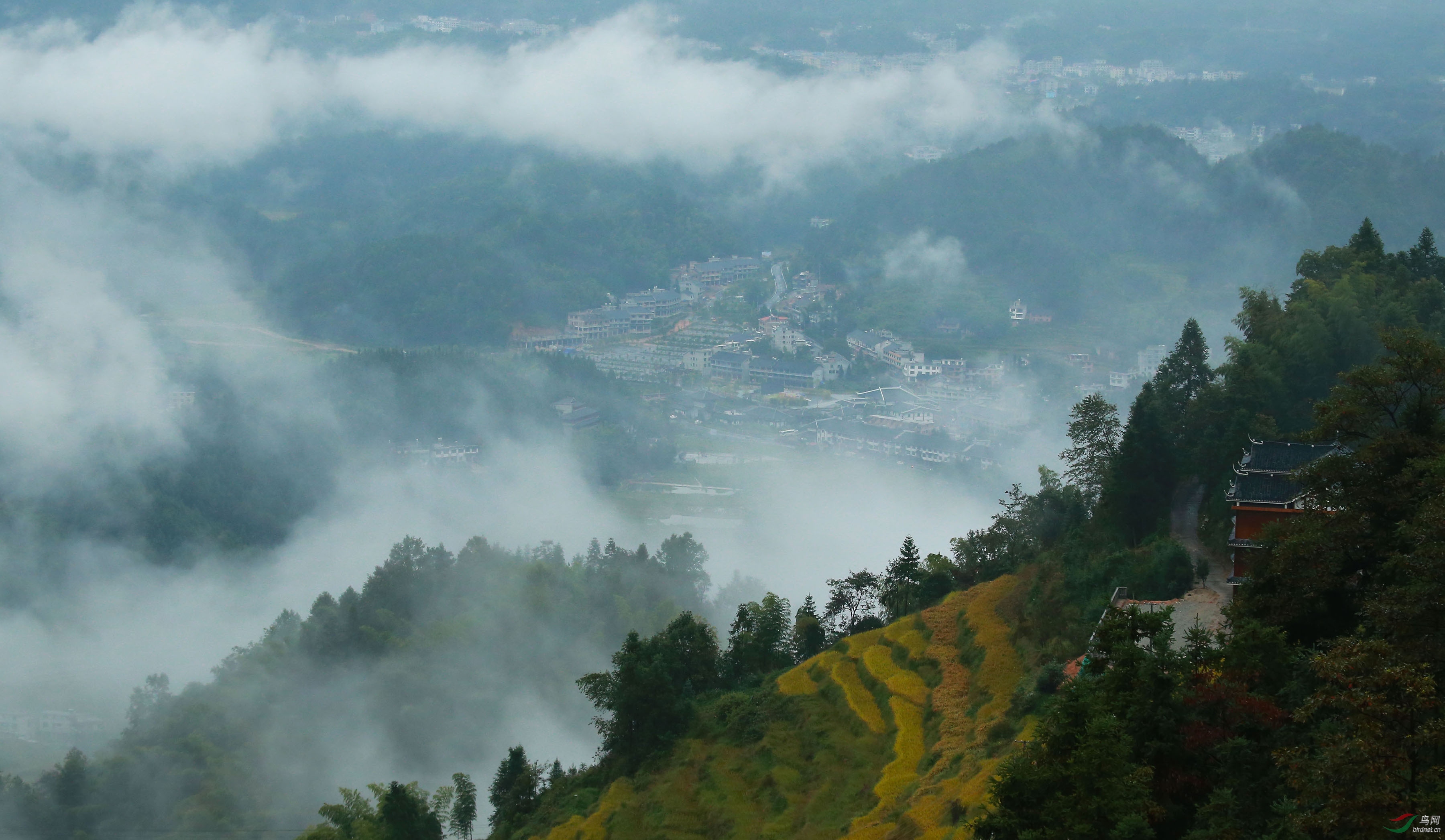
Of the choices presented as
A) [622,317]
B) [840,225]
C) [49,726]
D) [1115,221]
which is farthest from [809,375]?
[49,726]

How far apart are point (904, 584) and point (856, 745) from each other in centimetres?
548

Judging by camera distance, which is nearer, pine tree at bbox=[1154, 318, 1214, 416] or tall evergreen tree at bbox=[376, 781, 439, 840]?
tall evergreen tree at bbox=[376, 781, 439, 840]

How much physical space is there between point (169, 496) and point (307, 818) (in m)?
22.6

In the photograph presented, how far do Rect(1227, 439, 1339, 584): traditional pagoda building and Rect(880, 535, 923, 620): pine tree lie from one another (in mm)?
6466

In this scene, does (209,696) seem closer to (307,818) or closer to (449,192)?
(307,818)

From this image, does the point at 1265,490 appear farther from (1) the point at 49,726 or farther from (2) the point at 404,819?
(1) the point at 49,726

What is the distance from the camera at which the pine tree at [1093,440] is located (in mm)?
20453

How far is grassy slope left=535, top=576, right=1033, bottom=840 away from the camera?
14.7 metres

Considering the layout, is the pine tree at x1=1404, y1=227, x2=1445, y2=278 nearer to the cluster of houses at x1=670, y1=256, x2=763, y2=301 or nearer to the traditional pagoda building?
the traditional pagoda building

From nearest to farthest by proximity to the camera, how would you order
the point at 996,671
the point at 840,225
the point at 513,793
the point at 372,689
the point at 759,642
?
the point at 996,671
the point at 513,793
the point at 759,642
the point at 372,689
the point at 840,225

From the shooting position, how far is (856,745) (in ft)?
55.7

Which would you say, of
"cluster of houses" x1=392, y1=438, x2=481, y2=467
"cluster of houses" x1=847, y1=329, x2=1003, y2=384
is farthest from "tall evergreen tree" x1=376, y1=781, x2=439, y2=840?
"cluster of houses" x1=847, y1=329, x2=1003, y2=384

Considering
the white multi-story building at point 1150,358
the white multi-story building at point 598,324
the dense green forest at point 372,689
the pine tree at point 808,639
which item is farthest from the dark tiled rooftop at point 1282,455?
the white multi-story building at point 598,324

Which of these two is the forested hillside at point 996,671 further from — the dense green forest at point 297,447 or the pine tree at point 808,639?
the dense green forest at point 297,447
